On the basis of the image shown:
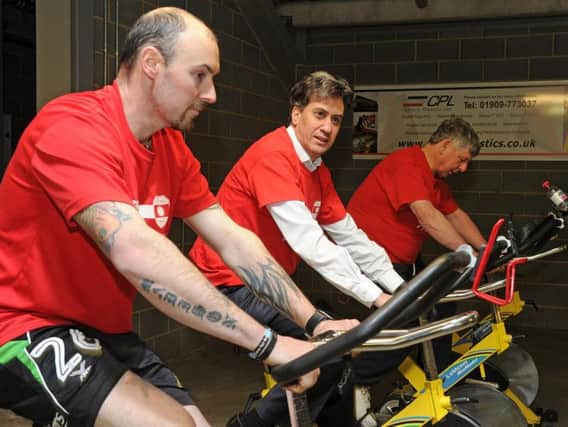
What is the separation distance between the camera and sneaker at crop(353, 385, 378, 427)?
3.04m

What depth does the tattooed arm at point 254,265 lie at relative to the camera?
1996mm

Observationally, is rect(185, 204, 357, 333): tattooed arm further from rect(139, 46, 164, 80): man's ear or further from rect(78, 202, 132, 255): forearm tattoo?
rect(78, 202, 132, 255): forearm tattoo

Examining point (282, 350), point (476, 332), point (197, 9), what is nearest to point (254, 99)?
point (197, 9)

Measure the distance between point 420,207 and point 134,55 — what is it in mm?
2142

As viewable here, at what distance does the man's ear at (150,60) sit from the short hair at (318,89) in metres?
1.26

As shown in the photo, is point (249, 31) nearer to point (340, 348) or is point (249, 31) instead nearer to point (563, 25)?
point (563, 25)

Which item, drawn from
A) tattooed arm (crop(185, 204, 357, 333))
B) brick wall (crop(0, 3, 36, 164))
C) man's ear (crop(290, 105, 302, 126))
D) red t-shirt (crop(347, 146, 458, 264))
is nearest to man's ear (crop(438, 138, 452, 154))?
red t-shirt (crop(347, 146, 458, 264))

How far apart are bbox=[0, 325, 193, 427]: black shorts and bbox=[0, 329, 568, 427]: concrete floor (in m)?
2.21

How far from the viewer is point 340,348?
131 centimetres

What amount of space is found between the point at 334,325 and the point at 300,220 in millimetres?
736

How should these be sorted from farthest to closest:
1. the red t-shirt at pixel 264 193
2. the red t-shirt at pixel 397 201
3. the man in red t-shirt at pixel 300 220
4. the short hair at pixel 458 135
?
1. the short hair at pixel 458 135
2. the red t-shirt at pixel 397 201
3. the red t-shirt at pixel 264 193
4. the man in red t-shirt at pixel 300 220

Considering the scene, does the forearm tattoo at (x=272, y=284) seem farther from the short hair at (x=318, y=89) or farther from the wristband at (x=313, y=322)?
the short hair at (x=318, y=89)

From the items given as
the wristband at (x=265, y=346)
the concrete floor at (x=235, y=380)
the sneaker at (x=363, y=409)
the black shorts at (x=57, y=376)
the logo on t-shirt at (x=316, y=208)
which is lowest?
the concrete floor at (x=235, y=380)

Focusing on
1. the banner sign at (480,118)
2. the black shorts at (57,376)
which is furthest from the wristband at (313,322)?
the banner sign at (480,118)
